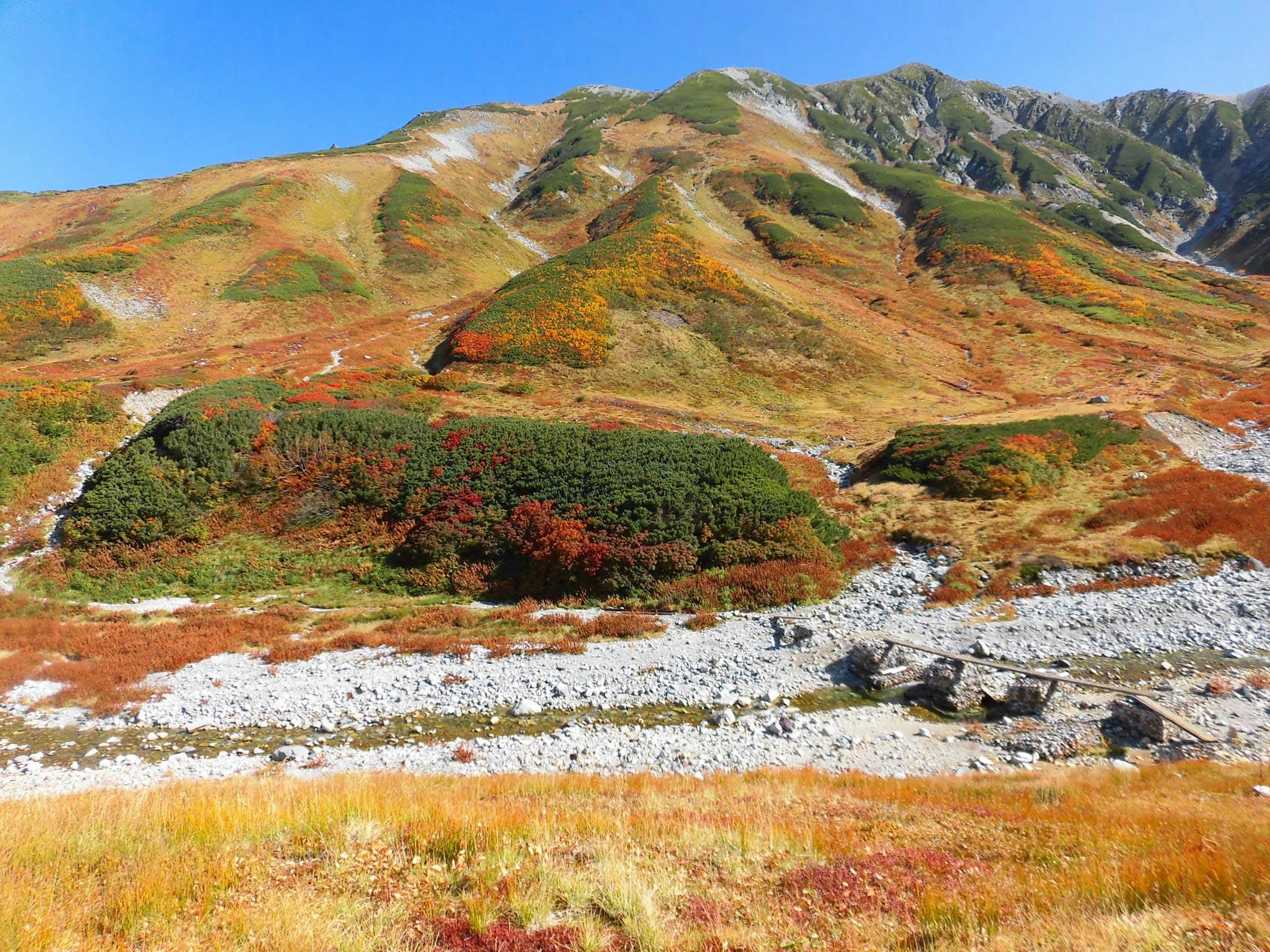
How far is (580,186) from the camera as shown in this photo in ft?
367

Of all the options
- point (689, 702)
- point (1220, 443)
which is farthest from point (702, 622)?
point (1220, 443)

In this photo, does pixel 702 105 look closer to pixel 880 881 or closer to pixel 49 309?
pixel 49 309

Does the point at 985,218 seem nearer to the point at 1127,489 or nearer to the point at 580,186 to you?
the point at 580,186

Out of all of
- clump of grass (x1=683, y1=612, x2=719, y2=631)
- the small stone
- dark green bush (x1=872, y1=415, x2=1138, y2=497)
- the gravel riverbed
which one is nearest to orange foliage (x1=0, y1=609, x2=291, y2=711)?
the gravel riverbed

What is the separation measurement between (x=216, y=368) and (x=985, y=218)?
4125 inches

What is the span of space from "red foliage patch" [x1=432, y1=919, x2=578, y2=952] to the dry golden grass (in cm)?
2

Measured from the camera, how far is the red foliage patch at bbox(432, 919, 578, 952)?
4082mm

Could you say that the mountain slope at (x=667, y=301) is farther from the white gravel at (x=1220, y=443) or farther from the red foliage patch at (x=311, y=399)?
the white gravel at (x=1220, y=443)

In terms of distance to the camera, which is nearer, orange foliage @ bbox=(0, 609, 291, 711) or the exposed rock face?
orange foliage @ bbox=(0, 609, 291, 711)

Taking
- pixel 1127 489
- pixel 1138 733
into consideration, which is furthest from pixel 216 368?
pixel 1127 489

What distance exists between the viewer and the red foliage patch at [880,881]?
4.65 meters

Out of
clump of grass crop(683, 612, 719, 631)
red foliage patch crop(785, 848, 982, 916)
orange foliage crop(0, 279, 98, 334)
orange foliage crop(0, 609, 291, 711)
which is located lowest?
clump of grass crop(683, 612, 719, 631)

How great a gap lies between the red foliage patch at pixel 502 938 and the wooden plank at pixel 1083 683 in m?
12.5

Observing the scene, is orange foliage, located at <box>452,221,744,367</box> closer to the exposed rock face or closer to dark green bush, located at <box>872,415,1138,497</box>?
dark green bush, located at <box>872,415,1138,497</box>
